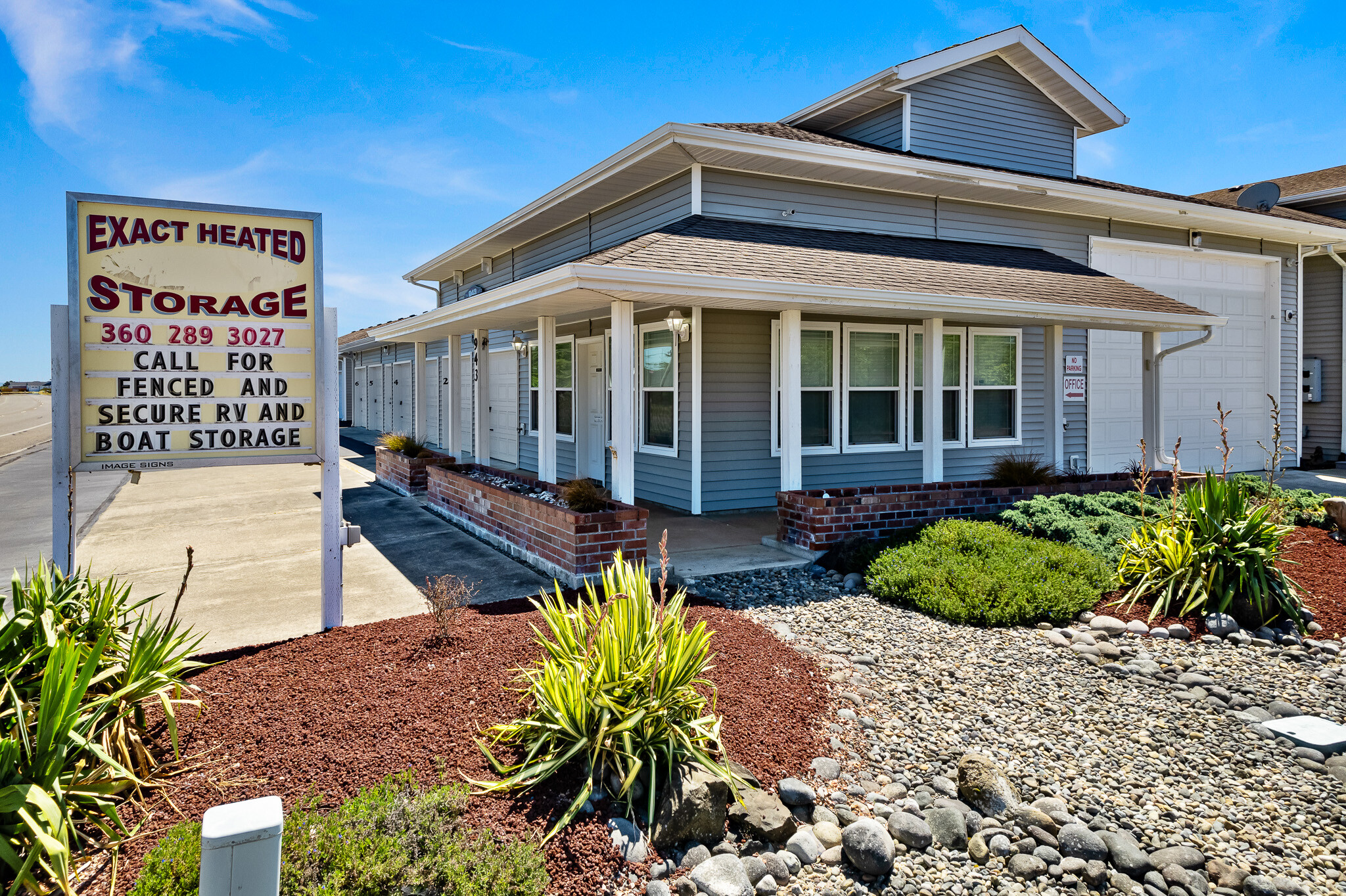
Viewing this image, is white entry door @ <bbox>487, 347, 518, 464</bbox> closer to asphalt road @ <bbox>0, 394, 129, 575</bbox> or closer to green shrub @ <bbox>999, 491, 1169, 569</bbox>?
asphalt road @ <bbox>0, 394, 129, 575</bbox>

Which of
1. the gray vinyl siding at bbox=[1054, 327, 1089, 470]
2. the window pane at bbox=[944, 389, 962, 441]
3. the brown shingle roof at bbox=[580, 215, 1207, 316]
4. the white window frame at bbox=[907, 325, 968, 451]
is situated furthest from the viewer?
the gray vinyl siding at bbox=[1054, 327, 1089, 470]

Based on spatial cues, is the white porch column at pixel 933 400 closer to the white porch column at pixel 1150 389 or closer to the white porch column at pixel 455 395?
the white porch column at pixel 1150 389

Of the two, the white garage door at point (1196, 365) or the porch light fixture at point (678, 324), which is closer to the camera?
the porch light fixture at point (678, 324)

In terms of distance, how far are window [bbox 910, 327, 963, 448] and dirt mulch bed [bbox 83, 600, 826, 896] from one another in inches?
284

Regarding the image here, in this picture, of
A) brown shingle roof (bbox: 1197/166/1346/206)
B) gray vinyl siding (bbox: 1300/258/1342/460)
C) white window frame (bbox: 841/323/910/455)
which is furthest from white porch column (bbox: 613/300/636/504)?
gray vinyl siding (bbox: 1300/258/1342/460)

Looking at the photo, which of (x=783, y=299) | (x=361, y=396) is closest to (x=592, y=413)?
(x=783, y=299)

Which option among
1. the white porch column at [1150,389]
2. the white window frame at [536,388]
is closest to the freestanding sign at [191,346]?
the white window frame at [536,388]

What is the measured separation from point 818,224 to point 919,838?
29.9ft

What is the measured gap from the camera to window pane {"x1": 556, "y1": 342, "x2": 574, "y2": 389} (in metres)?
13.0

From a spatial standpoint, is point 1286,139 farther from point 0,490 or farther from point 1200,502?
point 0,490

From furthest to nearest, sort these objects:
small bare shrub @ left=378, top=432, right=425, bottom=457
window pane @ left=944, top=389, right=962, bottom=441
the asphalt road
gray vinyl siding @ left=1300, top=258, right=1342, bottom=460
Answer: gray vinyl siding @ left=1300, top=258, right=1342, bottom=460
small bare shrub @ left=378, top=432, right=425, bottom=457
window pane @ left=944, top=389, right=962, bottom=441
the asphalt road

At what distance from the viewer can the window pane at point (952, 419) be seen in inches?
456

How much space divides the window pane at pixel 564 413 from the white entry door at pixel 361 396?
19.6 metres

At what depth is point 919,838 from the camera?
3.05 m
